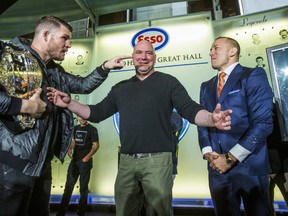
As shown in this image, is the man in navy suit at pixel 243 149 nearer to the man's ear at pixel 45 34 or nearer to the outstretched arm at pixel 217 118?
the outstretched arm at pixel 217 118

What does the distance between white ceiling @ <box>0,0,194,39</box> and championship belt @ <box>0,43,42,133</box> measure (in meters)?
3.22

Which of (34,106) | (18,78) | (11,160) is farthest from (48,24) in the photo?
(11,160)

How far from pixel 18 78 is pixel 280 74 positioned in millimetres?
2445

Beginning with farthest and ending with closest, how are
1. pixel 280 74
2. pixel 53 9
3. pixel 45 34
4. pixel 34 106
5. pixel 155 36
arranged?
1. pixel 155 36
2. pixel 53 9
3. pixel 280 74
4. pixel 45 34
5. pixel 34 106

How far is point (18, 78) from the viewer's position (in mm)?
1437

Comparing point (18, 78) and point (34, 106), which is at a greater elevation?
point (18, 78)

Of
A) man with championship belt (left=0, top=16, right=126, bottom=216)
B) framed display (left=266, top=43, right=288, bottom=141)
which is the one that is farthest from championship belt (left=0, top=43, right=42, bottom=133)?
framed display (left=266, top=43, right=288, bottom=141)

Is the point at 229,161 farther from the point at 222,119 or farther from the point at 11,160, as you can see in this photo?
the point at 11,160

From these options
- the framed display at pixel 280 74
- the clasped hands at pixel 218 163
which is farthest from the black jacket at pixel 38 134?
the framed display at pixel 280 74

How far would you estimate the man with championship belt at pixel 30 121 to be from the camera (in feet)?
4.26

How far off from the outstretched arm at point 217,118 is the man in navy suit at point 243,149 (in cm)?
42

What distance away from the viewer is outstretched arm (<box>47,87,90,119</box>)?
1.61 m

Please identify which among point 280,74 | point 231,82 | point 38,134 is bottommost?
point 38,134

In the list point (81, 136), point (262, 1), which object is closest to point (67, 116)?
point (81, 136)
